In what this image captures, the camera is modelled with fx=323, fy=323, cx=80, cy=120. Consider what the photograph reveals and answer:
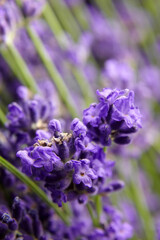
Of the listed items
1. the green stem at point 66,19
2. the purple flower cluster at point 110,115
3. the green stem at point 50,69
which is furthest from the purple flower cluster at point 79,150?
the green stem at point 66,19

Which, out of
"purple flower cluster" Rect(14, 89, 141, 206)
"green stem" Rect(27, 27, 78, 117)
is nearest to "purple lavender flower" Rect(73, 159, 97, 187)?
"purple flower cluster" Rect(14, 89, 141, 206)

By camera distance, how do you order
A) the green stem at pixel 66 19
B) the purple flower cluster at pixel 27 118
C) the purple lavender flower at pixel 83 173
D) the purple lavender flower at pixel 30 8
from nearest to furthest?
the purple lavender flower at pixel 83 173 → the purple flower cluster at pixel 27 118 → the purple lavender flower at pixel 30 8 → the green stem at pixel 66 19

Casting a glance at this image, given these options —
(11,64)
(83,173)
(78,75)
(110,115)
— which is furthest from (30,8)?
(83,173)

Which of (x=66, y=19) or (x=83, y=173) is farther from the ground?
(x=66, y=19)

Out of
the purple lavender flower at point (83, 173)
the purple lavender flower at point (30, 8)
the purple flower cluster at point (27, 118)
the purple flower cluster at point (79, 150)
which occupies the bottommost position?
the purple lavender flower at point (83, 173)

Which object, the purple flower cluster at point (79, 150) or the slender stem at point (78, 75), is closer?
the purple flower cluster at point (79, 150)

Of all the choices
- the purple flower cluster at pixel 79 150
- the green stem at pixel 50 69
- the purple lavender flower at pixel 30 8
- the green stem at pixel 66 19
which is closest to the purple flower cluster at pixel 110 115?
the purple flower cluster at pixel 79 150

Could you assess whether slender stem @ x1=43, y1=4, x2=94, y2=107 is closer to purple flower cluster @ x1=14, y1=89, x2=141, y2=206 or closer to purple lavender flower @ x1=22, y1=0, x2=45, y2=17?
purple lavender flower @ x1=22, y1=0, x2=45, y2=17

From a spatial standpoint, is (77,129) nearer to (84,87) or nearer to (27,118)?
(27,118)

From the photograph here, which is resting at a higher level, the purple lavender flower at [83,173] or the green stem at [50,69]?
the green stem at [50,69]

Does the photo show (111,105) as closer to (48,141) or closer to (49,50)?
(48,141)

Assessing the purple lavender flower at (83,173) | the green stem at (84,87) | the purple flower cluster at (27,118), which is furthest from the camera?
the green stem at (84,87)

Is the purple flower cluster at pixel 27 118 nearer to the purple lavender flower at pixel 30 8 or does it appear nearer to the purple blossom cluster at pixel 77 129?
the purple blossom cluster at pixel 77 129
